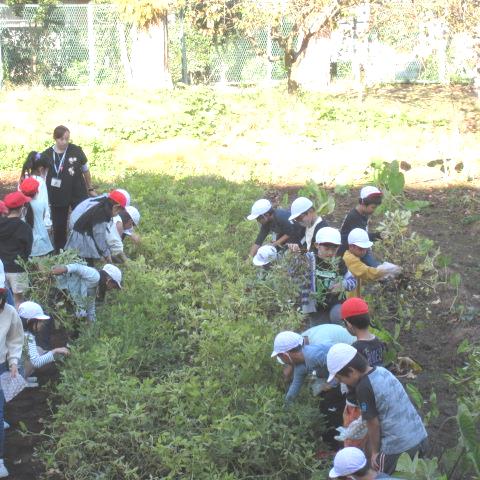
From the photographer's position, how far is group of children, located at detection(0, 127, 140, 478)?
6.43 metres

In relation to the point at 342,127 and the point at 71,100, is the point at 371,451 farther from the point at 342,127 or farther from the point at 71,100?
the point at 71,100

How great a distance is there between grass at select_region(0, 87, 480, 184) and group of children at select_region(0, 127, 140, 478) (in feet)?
16.8

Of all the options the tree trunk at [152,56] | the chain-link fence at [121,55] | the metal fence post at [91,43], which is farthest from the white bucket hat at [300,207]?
the metal fence post at [91,43]

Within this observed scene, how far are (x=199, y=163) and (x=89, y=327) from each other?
24.6 feet

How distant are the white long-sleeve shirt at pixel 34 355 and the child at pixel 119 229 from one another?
6.32 ft

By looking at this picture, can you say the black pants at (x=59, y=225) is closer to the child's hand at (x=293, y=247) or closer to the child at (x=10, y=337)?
the child's hand at (x=293, y=247)

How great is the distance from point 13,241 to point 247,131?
357 inches

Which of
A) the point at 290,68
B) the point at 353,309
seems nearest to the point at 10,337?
the point at 353,309

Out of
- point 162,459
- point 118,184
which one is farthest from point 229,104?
point 162,459

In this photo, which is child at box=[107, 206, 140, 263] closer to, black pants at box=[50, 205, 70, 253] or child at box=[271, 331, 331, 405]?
black pants at box=[50, 205, 70, 253]

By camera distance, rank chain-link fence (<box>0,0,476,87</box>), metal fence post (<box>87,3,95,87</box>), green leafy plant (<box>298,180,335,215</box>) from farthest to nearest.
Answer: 1. metal fence post (<box>87,3,95,87</box>)
2. chain-link fence (<box>0,0,476,87</box>)
3. green leafy plant (<box>298,180,335,215</box>)

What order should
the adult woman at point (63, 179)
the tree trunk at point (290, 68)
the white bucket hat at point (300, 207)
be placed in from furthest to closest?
the tree trunk at point (290, 68) → the adult woman at point (63, 179) → the white bucket hat at point (300, 207)

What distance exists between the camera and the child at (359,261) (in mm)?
6844

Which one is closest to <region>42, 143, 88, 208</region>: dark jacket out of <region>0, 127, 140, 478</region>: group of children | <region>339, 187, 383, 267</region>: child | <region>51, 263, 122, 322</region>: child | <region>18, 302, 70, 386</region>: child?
<region>0, 127, 140, 478</region>: group of children
